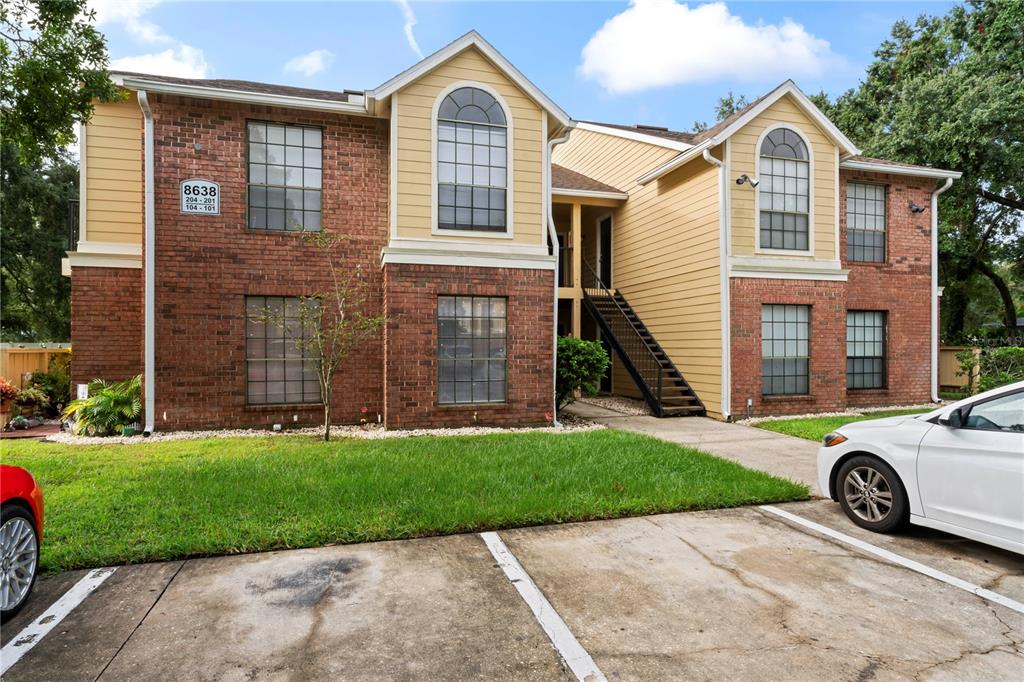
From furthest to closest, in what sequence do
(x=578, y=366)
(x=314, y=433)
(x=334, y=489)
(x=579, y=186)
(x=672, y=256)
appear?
1. (x=579, y=186)
2. (x=672, y=256)
3. (x=578, y=366)
4. (x=314, y=433)
5. (x=334, y=489)

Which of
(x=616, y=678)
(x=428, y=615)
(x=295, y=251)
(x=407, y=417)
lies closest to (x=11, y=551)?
(x=428, y=615)

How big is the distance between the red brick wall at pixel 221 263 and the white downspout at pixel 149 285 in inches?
3.2

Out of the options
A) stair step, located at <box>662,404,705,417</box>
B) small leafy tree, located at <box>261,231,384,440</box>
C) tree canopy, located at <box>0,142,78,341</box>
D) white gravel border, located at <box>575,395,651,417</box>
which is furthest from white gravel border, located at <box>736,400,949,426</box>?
tree canopy, located at <box>0,142,78,341</box>

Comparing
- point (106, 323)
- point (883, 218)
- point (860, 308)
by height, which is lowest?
point (106, 323)

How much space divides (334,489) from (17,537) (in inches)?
99.9

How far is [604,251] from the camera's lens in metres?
16.1

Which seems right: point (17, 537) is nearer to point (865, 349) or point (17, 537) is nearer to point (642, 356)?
point (642, 356)

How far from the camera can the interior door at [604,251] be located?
621 inches

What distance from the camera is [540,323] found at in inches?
385

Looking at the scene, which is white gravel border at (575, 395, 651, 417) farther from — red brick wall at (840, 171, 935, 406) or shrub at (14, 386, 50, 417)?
shrub at (14, 386, 50, 417)

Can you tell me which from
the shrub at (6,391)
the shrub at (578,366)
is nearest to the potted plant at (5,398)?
the shrub at (6,391)

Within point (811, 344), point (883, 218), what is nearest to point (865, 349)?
point (811, 344)

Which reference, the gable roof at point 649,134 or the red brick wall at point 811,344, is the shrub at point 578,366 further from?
the gable roof at point 649,134

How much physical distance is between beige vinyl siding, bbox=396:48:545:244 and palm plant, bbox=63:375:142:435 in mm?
5082
